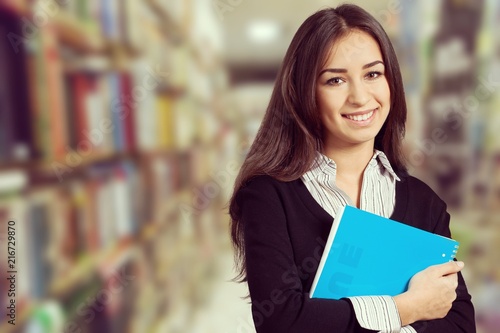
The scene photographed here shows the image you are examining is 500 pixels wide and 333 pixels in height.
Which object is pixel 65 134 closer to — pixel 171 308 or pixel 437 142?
pixel 171 308

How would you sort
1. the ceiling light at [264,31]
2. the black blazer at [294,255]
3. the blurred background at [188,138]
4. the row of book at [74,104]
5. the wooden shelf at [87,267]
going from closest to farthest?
1. the black blazer at [294,255]
2. the row of book at [74,104]
3. the wooden shelf at [87,267]
4. the blurred background at [188,138]
5. the ceiling light at [264,31]

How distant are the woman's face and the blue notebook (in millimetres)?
170

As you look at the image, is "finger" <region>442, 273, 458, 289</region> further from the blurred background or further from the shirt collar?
the blurred background

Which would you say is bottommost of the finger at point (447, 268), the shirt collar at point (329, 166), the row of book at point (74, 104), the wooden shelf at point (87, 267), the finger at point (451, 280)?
the wooden shelf at point (87, 267)

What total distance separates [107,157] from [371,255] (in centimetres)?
130

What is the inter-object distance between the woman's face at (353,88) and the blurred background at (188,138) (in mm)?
1047

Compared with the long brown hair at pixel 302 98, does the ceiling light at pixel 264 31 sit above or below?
above

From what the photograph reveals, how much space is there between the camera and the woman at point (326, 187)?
37.3 inches

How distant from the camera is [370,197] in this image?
109 centimetres

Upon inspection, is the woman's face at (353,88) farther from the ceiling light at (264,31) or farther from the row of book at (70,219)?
the ceiling light at (264,31)

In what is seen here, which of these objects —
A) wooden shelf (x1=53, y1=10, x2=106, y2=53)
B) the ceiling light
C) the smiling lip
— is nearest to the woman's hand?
the smiling lip

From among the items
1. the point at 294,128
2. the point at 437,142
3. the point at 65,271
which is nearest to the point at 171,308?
the point at 65,271

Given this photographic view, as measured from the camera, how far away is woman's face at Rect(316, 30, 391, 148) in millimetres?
1010

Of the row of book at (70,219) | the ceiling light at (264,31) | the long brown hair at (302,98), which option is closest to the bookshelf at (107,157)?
the row of book at (70,219)
